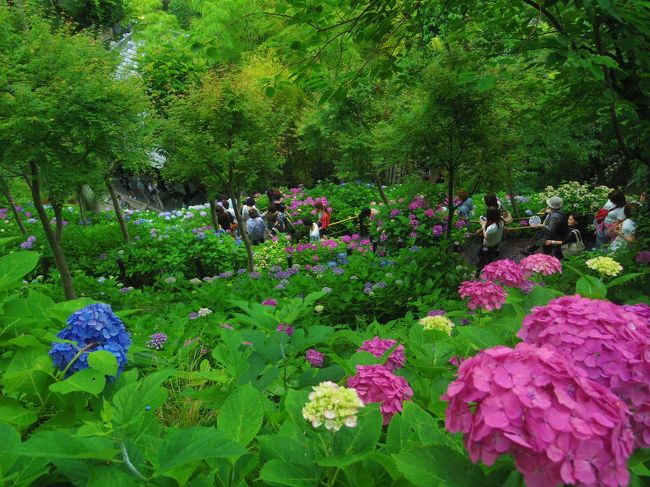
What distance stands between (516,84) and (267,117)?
12.5ft

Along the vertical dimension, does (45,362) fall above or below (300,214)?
above

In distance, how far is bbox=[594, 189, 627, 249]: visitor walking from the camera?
21.0 ft

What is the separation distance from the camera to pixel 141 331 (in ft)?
11.8

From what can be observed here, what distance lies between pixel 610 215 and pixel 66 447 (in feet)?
23.9

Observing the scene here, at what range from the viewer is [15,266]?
4.91 ft

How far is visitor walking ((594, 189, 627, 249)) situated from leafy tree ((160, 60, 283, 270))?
16.7ft

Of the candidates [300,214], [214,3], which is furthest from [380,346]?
[214,3]

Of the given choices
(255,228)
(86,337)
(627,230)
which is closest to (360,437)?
(86,337)

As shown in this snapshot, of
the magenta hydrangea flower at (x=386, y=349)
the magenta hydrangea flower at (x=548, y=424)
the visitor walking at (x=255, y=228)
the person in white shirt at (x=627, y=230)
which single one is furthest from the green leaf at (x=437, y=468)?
the visitor walking at (x=255, y=228)

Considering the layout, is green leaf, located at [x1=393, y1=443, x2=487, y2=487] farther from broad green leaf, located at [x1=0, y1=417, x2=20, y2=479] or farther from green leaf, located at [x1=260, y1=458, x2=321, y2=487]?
broad green leaf, located at [x1=0, y1=417, x2=20, y2=479]

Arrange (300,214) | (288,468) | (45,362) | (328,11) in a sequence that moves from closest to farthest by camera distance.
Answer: (288,468) → (45,362) → (328,11) → (300,214)

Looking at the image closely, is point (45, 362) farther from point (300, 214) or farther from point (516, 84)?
point (300, 214)

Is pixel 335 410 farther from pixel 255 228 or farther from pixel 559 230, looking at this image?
pixel 255 228

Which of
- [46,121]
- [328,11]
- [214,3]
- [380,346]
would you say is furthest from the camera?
[214,3]
